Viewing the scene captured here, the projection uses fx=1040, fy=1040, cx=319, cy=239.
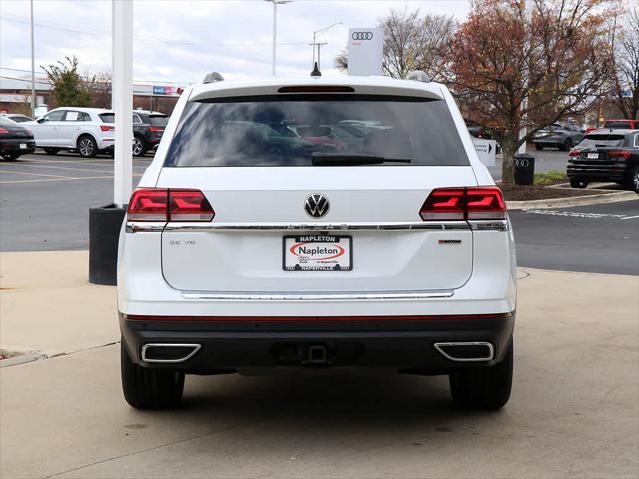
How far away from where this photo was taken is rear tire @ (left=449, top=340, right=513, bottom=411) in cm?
555

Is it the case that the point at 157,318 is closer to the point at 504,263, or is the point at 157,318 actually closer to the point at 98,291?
the point at 504,263

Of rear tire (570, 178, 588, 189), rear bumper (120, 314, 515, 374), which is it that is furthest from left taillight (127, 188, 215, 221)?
rear tire (570, 178, 588, 189)

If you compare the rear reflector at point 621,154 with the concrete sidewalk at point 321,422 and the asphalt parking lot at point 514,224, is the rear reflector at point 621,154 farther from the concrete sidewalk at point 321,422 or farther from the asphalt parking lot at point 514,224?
the concrete sidewalk at point 321,422

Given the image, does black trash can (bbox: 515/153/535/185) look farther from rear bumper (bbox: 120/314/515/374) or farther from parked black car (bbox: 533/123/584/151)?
parked black car (bbox: 533/123/584/151)

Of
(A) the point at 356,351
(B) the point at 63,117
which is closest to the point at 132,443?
(A) the point at 356,351

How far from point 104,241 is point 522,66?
15347mm

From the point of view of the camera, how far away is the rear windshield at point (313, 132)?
4988 millimetres

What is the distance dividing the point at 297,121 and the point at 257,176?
41 cm

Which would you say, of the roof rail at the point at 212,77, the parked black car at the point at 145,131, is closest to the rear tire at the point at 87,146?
the parked black car at the point at 145,131

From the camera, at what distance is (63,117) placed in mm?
36250

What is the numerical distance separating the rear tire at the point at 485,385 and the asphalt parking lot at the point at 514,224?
684 centimetres

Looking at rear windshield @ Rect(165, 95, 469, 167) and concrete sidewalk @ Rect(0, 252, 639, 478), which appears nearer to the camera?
concrete sidewalk @ Rect(0, 252, 639, 478)

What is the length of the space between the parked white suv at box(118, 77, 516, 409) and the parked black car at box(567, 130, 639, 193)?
70.5ft

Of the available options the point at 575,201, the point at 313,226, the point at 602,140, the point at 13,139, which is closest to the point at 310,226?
the point at 313,226
